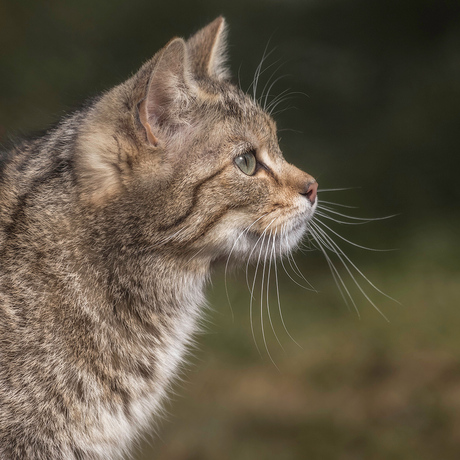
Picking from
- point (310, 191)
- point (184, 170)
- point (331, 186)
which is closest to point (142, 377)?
point (184, 170)

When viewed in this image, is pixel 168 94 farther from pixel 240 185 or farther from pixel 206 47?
pixel 206 47

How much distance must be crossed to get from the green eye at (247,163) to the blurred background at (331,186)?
1280mm

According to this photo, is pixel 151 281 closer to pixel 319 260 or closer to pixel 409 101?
pixel 319 260

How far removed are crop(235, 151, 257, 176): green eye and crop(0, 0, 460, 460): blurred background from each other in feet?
4.20

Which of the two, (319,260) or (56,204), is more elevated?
(56,204)

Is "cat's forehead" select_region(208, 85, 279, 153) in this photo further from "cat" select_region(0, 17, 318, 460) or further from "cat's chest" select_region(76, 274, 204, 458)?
"cat's chest" select_region(76, 274, 204, 458)

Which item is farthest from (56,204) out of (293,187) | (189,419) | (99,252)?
(189,419)

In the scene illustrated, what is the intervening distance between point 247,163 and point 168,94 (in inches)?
11.7

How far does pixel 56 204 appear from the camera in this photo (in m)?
1.66

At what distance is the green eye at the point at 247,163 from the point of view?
67.6 inches

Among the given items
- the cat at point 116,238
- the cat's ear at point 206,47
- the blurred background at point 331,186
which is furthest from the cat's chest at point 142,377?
the blurred background at point 331,186

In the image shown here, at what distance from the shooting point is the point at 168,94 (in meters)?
1.61

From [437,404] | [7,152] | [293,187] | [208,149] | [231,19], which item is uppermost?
[231,19]

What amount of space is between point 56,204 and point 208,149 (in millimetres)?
435
